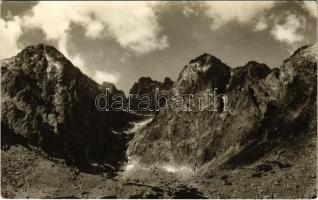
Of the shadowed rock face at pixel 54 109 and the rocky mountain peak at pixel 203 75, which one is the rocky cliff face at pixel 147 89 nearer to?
the rocky mountain peak at pixel 203 75

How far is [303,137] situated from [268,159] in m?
10.9

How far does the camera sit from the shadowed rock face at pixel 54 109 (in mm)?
144000

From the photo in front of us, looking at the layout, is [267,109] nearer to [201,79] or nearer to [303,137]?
[303,137]

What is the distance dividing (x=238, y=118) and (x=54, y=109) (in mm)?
50721

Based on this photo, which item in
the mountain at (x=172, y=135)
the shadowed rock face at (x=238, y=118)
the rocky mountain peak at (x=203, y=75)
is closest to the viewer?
the mountain at (x=172, y=135)

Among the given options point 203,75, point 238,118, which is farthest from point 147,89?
point 238,118

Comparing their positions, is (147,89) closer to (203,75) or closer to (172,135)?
(203,75)

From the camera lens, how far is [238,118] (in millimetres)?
149375

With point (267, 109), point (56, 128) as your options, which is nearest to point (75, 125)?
point (56, 128)

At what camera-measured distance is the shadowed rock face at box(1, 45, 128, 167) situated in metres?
144

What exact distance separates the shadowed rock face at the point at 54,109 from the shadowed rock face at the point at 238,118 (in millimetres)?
12546

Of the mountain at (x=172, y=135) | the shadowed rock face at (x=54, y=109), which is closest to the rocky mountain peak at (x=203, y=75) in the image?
the mountain at (x=172, y=135)

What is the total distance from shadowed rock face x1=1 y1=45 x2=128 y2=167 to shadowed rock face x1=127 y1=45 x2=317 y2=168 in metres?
12.5

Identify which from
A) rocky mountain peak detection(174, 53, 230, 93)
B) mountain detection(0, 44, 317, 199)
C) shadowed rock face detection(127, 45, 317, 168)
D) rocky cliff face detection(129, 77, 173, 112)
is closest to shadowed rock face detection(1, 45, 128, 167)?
mountain detection(0, 44, 317, 199)
